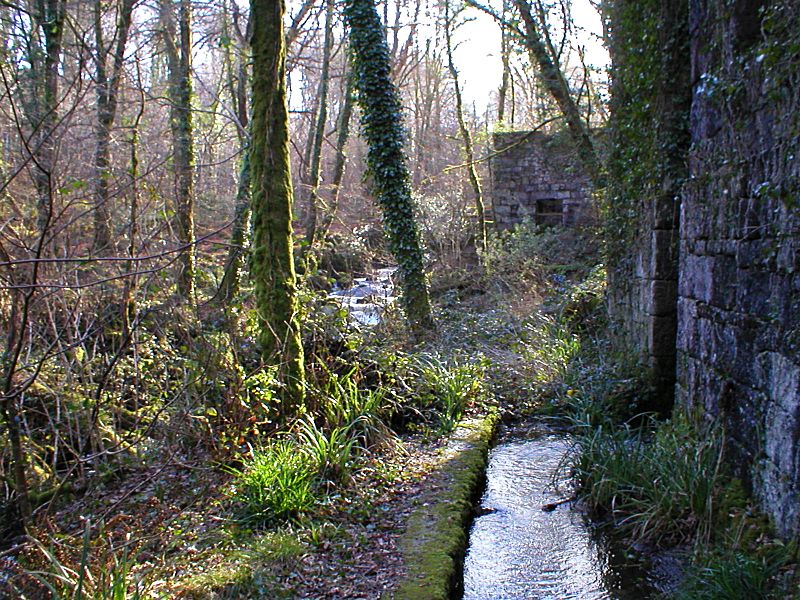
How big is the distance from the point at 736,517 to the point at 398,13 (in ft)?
72.6

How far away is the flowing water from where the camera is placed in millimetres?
4078

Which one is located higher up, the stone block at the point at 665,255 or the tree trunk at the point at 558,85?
the tree trunk at the point at 558,85

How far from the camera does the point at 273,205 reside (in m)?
5.59

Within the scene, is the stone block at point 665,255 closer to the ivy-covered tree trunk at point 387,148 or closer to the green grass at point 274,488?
the green grass at point 274,488

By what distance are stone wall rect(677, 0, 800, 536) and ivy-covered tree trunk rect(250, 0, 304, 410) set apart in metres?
3.21

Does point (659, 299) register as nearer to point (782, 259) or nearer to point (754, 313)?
point (754, 313)

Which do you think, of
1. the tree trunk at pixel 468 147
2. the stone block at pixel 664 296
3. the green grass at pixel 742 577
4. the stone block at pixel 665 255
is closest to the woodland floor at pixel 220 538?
the green grass at pixel 742 577

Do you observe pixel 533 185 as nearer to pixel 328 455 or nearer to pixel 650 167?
pixel 650 167

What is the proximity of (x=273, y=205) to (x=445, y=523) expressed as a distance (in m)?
2.84

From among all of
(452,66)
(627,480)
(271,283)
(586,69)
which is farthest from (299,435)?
(452,66)

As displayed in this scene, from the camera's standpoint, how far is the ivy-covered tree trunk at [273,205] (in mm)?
5535

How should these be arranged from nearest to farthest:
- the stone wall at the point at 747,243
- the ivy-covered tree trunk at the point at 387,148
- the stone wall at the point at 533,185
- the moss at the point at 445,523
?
the stone wall at the point at 747,243
the moss at the point at 445,523
the ivy-covered tree trunk at the point at 387,148
the stone wall at the point at 533,185

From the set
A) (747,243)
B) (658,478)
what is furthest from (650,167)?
(658,478)

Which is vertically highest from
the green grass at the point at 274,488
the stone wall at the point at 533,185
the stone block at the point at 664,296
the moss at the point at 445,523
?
the stone wall at the point at 533,185
